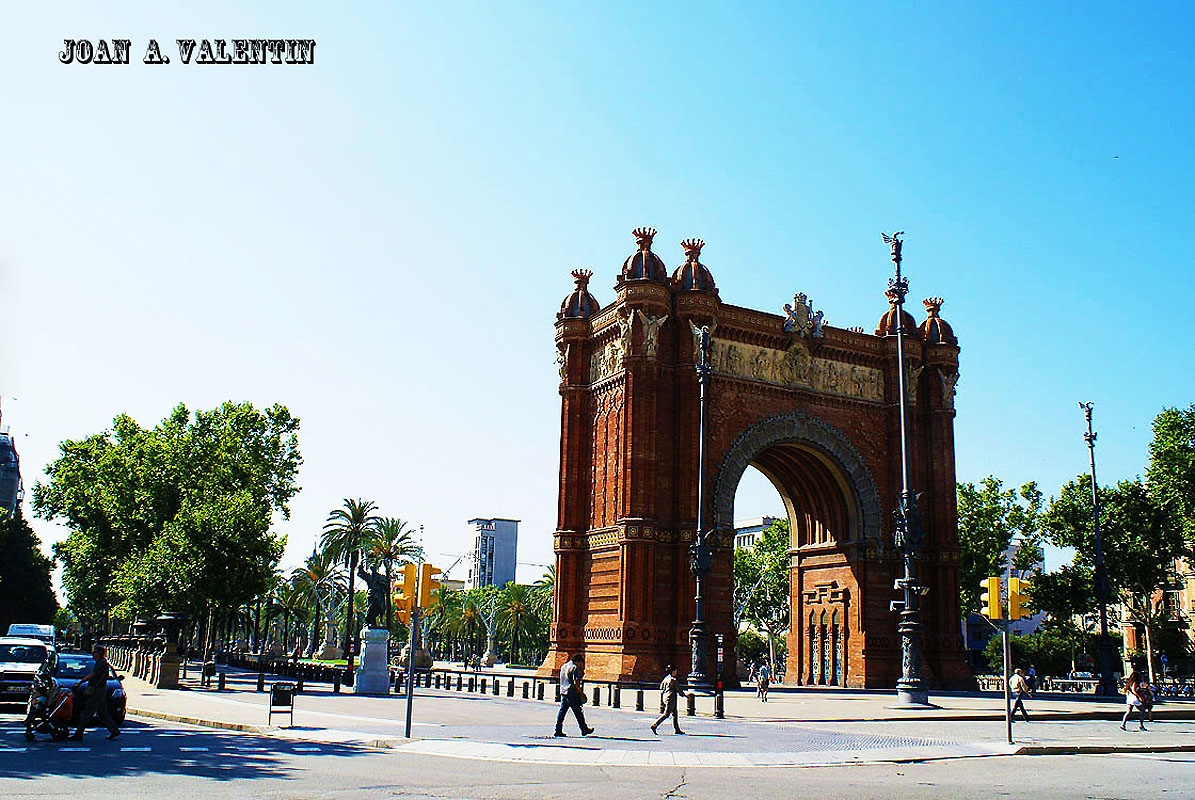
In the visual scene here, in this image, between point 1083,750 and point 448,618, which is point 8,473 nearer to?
point 448,618

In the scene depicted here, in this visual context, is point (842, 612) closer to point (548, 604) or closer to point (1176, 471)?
point (1176, 471)

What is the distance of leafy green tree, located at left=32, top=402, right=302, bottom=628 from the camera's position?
44.8 m

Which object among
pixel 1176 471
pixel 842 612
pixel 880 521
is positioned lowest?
pixel 842 612

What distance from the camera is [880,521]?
47750mm

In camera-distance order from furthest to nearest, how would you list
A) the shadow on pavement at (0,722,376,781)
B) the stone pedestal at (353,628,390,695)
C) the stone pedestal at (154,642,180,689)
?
the stone pedestal at (154,642,180,689)
the stone pedestal at (353,628,390,695)
the shadow on pavement at (0,722,376,781)

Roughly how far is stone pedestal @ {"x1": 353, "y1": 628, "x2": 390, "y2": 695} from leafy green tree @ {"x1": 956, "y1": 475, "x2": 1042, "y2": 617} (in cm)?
3798

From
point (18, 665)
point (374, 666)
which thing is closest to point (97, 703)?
point (18, 665)

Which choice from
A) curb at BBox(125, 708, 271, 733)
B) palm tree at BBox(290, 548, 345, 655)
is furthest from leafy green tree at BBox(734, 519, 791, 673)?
curb at BBox(125, 708, 271, 733)

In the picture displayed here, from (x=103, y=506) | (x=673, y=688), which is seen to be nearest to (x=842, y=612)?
(x=673, y=688)

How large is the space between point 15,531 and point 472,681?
64.9 meters

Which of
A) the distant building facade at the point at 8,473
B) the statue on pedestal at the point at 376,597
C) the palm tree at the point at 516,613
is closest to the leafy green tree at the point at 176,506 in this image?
the statue on pedestal at the point at 376,597

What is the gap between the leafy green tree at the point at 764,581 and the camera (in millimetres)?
76000

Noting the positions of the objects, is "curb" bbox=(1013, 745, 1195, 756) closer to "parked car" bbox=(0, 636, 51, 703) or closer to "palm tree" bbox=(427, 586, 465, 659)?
"parked car" bbox=(0, 636, 51, 703)

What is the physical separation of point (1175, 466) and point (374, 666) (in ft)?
132
